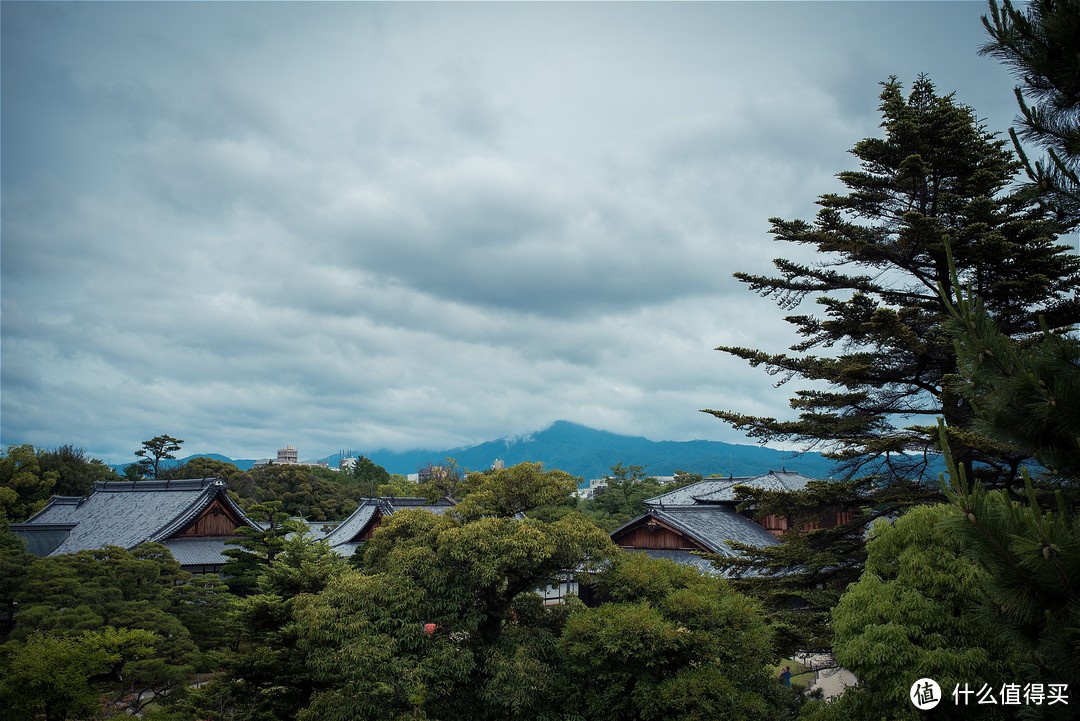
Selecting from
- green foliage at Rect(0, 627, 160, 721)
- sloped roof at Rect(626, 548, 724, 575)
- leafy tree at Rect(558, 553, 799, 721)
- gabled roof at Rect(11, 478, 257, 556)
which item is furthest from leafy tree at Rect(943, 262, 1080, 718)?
gabled roof at Rect(11, 478, 257, 556)

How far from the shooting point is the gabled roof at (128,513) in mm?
30734

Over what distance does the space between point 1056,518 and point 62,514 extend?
42407mm

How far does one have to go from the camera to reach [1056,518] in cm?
470

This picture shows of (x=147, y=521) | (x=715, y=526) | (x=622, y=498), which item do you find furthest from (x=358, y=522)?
(x=715, y=526)

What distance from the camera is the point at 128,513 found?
33.2 meters

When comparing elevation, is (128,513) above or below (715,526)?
above

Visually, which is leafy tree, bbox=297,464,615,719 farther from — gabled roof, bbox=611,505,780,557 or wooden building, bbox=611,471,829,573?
gabled roof, bbox=611,505,780,557

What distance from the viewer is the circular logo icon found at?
7008 millimetres

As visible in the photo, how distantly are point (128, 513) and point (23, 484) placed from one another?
12.5m

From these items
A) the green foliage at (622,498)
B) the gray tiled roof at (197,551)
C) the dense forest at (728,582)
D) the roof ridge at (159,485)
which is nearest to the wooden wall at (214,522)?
the gray tiled roof at (197,551)

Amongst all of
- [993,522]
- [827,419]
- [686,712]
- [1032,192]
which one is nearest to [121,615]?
[686,712]

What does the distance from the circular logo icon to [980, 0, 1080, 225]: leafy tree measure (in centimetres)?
512

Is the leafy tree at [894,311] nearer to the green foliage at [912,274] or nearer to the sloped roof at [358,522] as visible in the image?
the green foliage at [912,274]

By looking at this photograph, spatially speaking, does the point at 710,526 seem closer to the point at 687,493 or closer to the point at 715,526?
the point at 715,526
